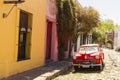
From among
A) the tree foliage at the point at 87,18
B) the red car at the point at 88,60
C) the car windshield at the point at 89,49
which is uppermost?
the tree foliage at the point at 87,18

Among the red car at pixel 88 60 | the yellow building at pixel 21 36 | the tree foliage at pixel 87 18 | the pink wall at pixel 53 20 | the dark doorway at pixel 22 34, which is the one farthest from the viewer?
the tree foliage at pixel 87 18

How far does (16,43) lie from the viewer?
48.2 ft

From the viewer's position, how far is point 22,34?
1644 cm

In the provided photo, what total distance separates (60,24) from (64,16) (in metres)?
0.69

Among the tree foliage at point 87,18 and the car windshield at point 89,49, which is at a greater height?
the tree foliage at point 87,18

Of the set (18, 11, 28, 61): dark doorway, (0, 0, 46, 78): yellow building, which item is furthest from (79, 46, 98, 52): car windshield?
(18, 11, 28, 61): dark doorway

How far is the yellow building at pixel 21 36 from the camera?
13.2 meters

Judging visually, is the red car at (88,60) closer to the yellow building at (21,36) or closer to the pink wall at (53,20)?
the yellow building at (21,36)

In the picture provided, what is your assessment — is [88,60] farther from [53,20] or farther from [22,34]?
[53,20]

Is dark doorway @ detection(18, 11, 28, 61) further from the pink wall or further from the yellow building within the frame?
the pink wall

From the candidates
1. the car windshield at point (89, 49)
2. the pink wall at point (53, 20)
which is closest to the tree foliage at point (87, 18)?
the pink wall at point (53, 20)

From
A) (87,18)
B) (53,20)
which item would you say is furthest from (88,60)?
(87,18)

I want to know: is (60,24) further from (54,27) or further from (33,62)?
(33,62)

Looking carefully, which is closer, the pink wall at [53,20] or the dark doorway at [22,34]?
the dark doorway at [22,34]
